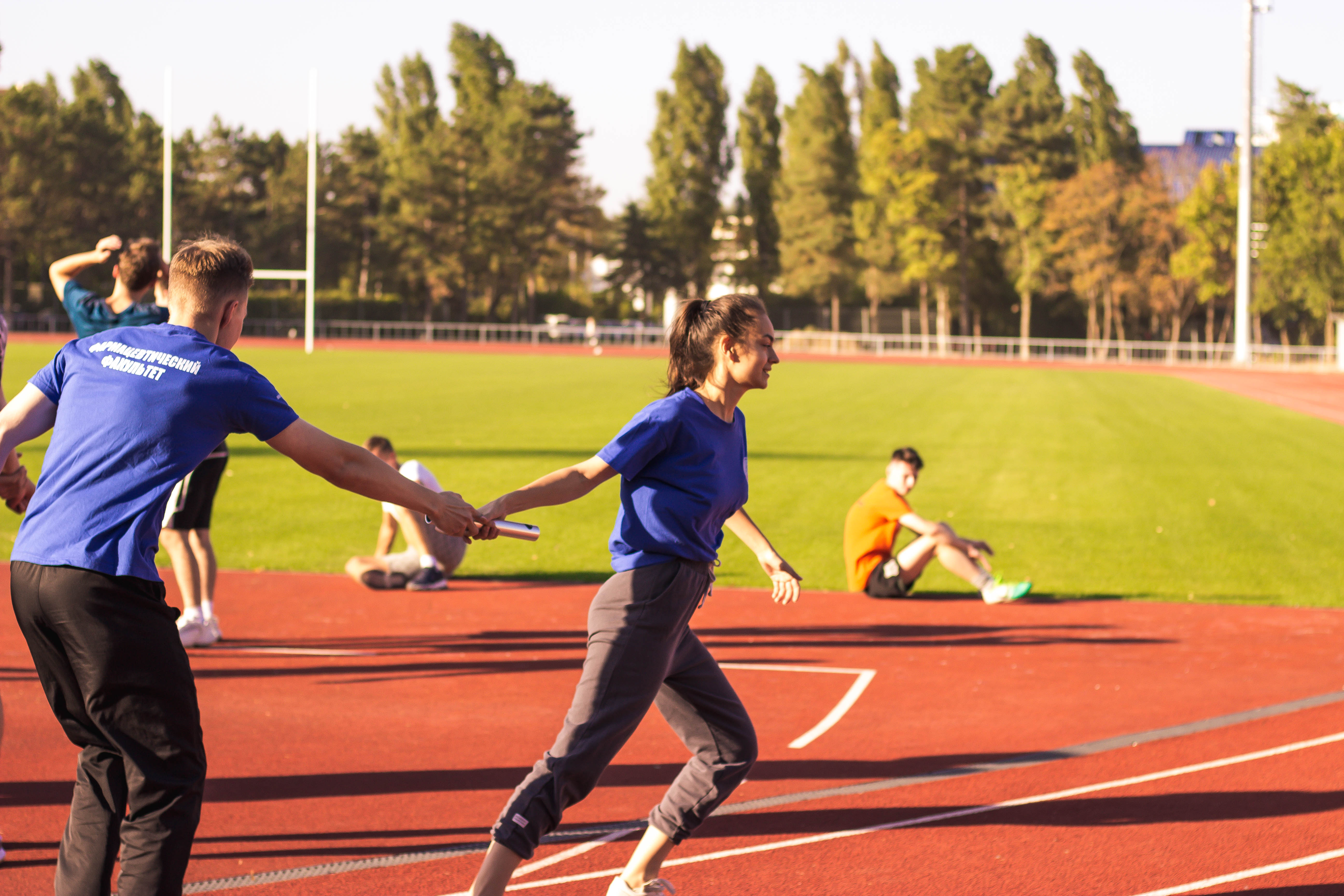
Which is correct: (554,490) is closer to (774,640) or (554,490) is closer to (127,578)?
(127,578)

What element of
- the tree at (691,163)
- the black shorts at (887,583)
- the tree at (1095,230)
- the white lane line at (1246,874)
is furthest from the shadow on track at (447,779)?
the tree at (691,163)

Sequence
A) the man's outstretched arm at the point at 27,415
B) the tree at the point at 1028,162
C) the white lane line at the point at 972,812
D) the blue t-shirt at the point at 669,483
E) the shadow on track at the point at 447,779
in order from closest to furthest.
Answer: the man's outstretched arm at the point at 27,415 → the blue t-shirt at the point at 669,483 → the white lane line at the point at 972,812 → the shadow on track at the point at 447,779 → the tree at the point at 1028,162

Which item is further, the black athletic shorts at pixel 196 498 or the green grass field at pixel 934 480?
the green grass field at pixel 934 480

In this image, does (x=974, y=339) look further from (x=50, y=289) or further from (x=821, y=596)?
(x=821, y=596)

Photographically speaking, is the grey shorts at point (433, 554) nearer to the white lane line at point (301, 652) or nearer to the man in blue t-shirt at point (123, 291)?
the white lane line at point (301, 652)

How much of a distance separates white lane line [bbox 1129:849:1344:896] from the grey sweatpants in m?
1.60

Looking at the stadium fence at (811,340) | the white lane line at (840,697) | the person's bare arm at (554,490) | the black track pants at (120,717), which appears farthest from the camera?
the stadium fence at (811,340)

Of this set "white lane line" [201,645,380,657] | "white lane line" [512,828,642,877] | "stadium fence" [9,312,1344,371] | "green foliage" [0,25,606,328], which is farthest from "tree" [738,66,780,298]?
"white lane line" [512,828,642,877]

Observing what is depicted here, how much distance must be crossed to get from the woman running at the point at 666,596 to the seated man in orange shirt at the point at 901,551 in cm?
554

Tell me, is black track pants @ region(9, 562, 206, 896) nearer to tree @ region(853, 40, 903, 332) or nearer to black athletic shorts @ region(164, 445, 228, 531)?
black athletic shorts @ region(164, 445, 228, 531)

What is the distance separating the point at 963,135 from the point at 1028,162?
4.74m

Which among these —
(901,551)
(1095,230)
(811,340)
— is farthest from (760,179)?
(901,551)

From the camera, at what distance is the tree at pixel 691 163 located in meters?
82.8

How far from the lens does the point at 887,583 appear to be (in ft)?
32.0
